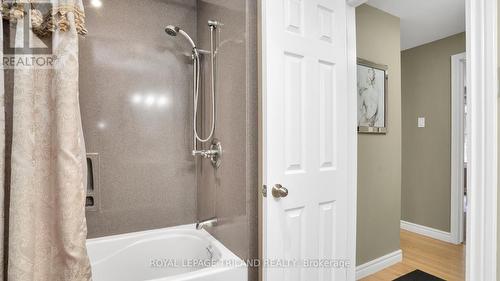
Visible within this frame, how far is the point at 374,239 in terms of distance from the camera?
2402 millimetres

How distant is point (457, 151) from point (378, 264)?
166 centimetres

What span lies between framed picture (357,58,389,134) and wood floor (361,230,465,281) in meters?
1.31

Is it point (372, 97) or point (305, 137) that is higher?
point (372, 97)

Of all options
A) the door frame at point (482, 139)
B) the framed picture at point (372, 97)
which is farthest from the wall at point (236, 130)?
the framed picture at point (372, 97)

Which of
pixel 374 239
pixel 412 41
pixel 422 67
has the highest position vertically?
pixel 412 41

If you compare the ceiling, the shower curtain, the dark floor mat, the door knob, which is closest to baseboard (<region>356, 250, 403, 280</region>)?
the dark floor mat

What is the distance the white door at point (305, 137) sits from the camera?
1.32 metres

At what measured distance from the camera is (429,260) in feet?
8.57

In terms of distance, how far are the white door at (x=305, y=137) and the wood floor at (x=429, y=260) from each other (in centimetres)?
119

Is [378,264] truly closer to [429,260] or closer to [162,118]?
[429,260]

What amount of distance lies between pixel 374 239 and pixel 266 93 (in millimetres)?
1930

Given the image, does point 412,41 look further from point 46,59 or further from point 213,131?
point 46,59

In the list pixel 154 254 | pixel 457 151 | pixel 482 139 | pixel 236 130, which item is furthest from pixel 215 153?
pixel 457 151

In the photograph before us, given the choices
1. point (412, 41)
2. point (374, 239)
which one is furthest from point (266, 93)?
point (412, 41)
